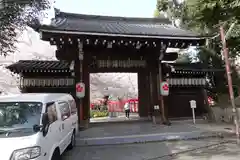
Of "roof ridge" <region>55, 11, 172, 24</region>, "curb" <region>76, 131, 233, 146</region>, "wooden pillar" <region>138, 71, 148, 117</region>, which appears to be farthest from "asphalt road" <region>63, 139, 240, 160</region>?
"roof ridge" <region>55, 11, 172, 24</region>

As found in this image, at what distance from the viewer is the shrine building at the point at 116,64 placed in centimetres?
1094

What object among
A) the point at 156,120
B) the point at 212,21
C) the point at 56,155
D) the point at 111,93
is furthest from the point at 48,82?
the point at 111,93

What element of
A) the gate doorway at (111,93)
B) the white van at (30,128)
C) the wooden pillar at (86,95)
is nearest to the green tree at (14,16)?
the wooden pillar at (86,95)

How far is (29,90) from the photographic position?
12.6 metres

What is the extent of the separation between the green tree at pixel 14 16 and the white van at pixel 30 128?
4.94 m

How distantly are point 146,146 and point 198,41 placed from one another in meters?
6.38

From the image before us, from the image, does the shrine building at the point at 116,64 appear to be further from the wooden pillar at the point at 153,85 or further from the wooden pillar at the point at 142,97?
the wooden pillar at the point at 142,97

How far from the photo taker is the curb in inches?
357

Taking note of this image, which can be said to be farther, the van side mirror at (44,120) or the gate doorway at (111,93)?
the gate doorway at (111,93)

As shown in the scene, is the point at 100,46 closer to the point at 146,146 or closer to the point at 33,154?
the point at 146,146

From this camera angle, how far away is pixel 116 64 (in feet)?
42.2

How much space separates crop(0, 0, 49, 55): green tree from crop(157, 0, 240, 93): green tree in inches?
294

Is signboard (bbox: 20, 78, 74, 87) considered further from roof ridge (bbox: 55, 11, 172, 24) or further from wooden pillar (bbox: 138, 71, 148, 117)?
wooden pillar (bbox: 138, 71, 148, 117)

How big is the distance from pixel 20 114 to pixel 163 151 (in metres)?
4.79
